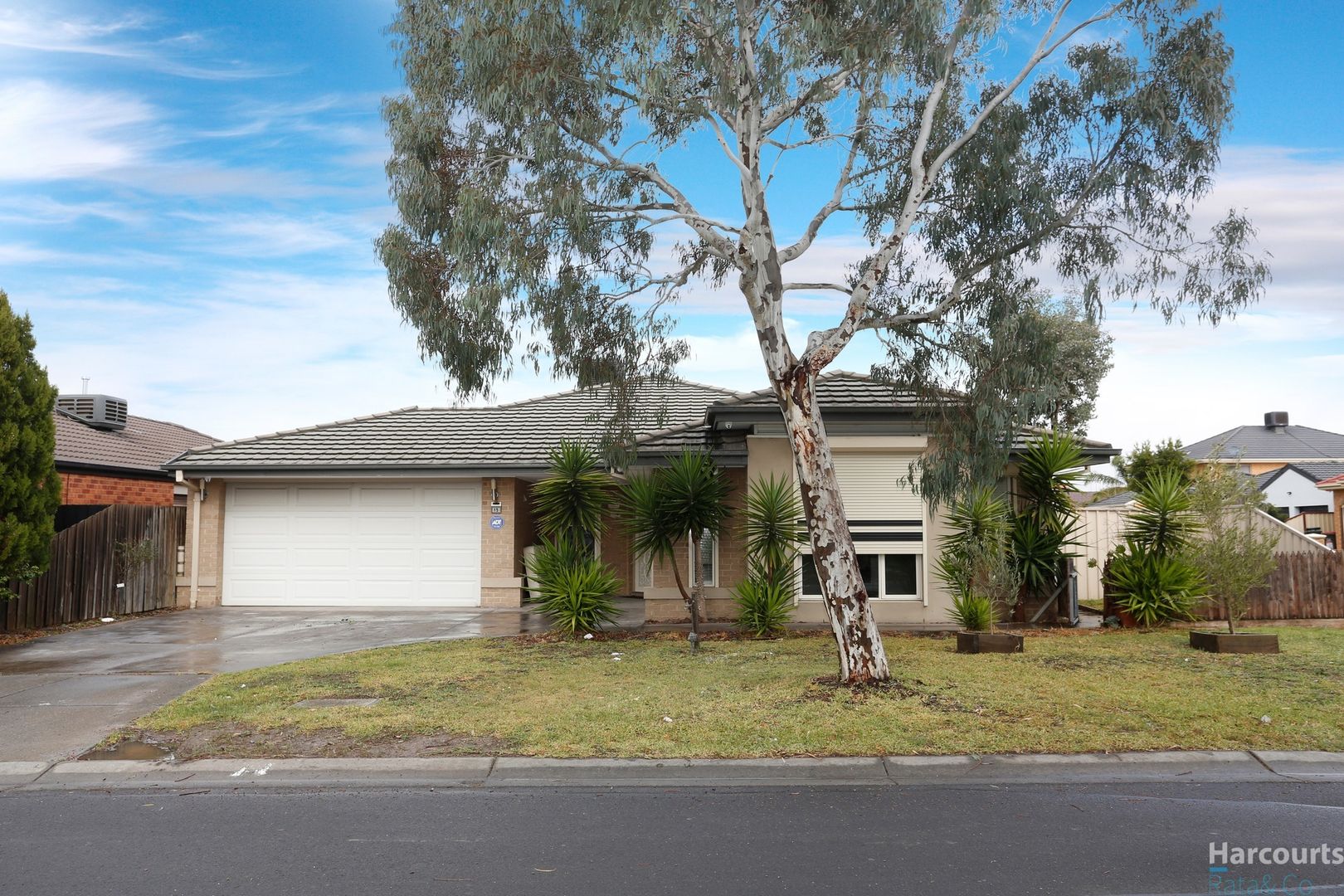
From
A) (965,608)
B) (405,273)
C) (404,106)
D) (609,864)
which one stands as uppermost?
(404,106)

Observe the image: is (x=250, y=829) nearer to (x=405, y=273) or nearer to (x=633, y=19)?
(x=405, y=273)

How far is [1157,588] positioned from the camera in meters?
14.5

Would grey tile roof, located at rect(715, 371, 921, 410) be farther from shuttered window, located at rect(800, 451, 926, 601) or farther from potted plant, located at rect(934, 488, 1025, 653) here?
potted plant, located at rect(934, 488, 1025, 653)

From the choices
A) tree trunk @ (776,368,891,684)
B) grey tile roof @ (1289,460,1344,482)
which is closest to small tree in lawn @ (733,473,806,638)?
tree trunk @ (776,368,891,684)

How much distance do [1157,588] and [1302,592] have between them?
3.42 m

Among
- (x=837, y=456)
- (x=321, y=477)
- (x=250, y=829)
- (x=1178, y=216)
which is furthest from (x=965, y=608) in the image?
(x=321, y=477)

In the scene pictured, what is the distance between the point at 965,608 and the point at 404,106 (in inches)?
359

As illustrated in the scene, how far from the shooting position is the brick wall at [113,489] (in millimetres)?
20812

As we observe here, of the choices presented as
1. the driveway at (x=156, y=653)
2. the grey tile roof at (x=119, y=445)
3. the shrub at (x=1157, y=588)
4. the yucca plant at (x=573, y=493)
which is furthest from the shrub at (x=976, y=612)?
the grey tile roof at (x=119, y=445)

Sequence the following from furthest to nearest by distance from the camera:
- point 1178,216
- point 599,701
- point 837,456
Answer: point 837,456
point 1178,216
point 599,701

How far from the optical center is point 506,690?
10.0 metres

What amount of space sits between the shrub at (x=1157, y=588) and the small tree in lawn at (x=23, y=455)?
15447 millimetres

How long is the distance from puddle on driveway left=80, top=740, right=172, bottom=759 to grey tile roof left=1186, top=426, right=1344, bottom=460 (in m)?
40.3

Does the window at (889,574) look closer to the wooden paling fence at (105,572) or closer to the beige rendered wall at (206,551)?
the beige rendered wall at (206,551)
